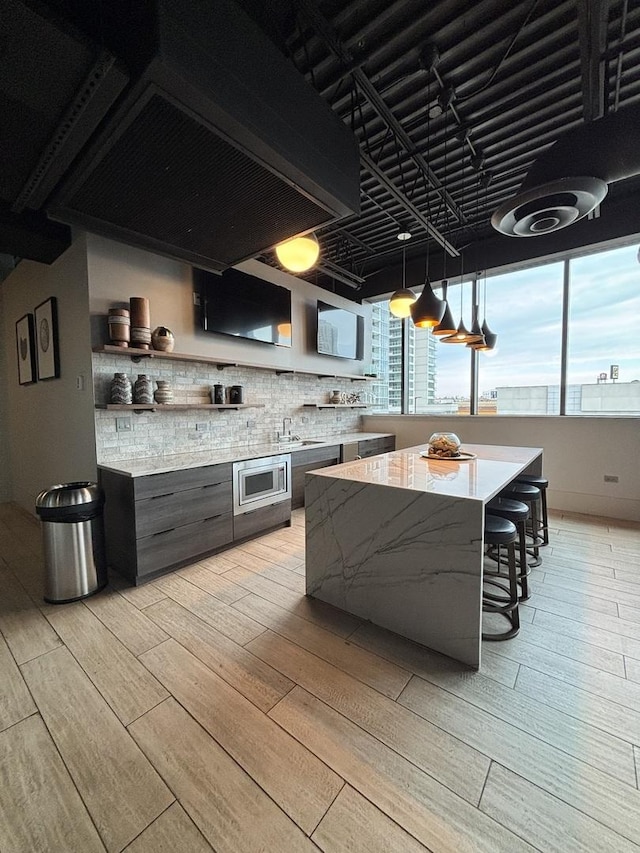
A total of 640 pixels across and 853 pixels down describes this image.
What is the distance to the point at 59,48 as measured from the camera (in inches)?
48.0

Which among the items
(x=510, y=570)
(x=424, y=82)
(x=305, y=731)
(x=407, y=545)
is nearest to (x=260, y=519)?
(x=407, y=545)

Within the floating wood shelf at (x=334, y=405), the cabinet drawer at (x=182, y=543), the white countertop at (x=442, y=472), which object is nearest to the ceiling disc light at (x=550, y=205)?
the white countertop at (x=442, y=472)

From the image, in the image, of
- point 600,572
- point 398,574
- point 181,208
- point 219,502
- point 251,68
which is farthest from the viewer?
point 219,502

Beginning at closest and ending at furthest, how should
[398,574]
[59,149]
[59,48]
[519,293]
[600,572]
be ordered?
1. [59,48]
2. [59,149]
3. [398,574]
4. [600,572]
5. [519,293]

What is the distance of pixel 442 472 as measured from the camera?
2.32 meters

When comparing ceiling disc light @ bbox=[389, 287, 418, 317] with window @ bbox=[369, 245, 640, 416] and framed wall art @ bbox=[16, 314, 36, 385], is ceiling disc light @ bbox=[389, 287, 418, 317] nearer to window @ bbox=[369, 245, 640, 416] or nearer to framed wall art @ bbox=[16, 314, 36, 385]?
window @ bbox=[369, 245, 640, 416]

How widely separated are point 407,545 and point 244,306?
305 centimetres

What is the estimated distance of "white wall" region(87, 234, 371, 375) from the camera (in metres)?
2.75

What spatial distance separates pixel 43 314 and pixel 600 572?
552 cm

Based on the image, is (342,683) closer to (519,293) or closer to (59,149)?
(59,149)

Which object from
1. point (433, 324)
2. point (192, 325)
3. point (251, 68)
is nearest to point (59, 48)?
point (251, 68)

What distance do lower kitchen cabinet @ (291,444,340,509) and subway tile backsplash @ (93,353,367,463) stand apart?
548 millimetres

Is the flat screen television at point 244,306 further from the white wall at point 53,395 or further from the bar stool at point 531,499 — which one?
the bar stool at point 531,499

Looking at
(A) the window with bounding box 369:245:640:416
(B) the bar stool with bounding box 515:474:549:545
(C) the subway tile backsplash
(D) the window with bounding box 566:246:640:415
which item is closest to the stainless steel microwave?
(C) the subway tile backsplash
